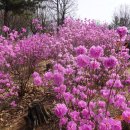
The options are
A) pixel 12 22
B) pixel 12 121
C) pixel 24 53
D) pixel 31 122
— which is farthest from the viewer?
pixel 12 22

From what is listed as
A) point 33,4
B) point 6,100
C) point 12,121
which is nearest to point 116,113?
point 12,121

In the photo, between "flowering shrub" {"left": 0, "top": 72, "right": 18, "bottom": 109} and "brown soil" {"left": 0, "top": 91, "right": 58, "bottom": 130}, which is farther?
"flowering shrub" {"left": 0, "top": 72, "right": 18, "bottom": 109}

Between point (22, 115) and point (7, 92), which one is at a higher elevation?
point (7, 92)

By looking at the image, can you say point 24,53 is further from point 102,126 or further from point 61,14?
point 61,14

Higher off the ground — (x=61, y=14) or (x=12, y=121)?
(x=61, y=14)

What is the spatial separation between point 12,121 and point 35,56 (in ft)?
10.0

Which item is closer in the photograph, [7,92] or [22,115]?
[22,115]

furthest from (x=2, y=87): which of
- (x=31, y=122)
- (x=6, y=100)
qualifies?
(x=31, y=122)

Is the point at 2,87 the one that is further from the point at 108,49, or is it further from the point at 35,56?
the point at 108,49

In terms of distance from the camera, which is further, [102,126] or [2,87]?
[2,87]

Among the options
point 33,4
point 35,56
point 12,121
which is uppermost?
point 33,4

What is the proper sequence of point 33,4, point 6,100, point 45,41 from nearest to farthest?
1. point 6,100
2. point 45,41
3. point 33,4

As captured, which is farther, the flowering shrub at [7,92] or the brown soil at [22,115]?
the flowering shrub at [7,92]

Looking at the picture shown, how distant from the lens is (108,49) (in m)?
11.9
